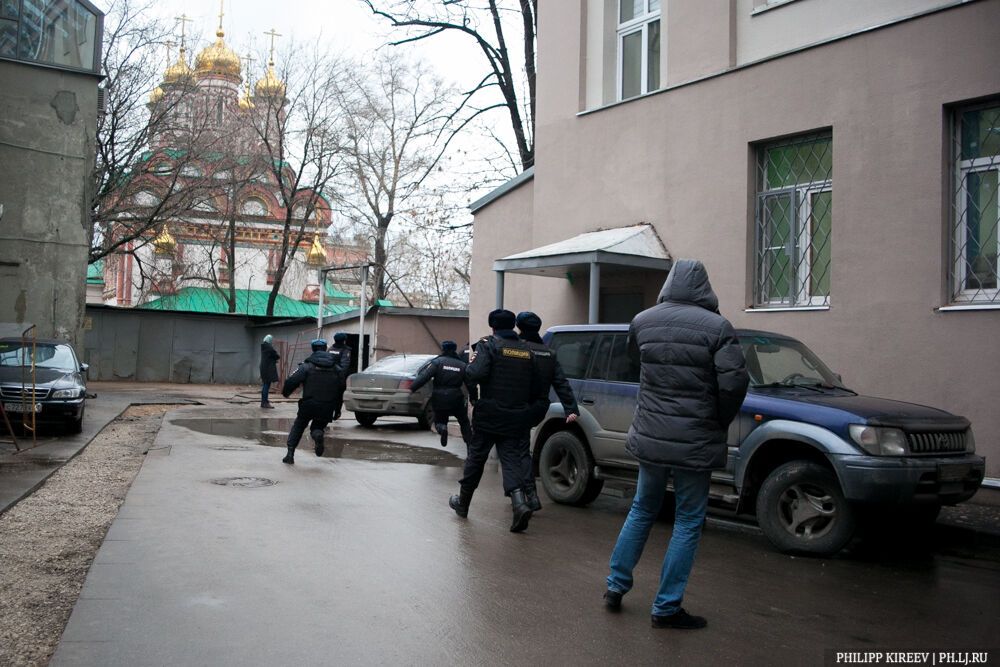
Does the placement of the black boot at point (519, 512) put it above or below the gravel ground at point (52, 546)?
above

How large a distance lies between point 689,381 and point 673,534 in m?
0.85

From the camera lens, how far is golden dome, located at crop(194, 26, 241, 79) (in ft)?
129

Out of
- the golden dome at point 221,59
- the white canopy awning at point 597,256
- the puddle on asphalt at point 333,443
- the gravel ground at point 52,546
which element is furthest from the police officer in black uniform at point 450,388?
the golden dome at point 221,59

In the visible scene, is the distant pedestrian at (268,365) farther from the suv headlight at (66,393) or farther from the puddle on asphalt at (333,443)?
the suv headlight at (66,393)

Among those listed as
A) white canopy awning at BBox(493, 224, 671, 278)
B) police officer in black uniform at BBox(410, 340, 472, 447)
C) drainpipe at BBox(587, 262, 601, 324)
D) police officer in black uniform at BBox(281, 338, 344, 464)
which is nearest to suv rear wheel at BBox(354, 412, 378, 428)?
white canopy awning at BBox(493, 224, 671, 278)

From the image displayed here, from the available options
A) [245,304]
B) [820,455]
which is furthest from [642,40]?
[245,304]

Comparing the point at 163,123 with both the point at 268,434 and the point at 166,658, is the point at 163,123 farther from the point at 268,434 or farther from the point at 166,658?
the point at 166,658

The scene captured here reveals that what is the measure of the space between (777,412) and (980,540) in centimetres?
246

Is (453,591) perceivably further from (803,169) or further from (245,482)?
(803,169)

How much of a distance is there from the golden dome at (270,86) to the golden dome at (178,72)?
8587 millimetres

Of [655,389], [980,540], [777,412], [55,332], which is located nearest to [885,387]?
[980,540]

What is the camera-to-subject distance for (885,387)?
10453 mm

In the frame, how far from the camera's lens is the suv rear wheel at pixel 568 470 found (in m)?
8.95

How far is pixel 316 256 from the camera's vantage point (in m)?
45.8
